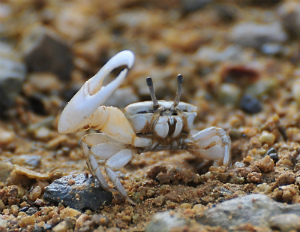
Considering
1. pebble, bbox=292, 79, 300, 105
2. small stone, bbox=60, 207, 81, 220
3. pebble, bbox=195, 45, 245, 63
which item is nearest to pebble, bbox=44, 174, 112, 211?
small stone, bbox=60, 207, 81, 220

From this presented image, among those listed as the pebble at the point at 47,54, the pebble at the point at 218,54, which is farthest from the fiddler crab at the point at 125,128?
the pebble at the point at 218,54

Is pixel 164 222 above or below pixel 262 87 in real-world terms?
below

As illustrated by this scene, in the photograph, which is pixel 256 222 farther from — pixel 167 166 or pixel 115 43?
pixel 115 43

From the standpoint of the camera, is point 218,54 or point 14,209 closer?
point 14,209

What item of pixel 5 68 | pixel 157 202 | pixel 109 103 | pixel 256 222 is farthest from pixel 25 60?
pixel 256 222

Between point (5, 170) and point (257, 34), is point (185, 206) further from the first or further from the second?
point (257, 34)

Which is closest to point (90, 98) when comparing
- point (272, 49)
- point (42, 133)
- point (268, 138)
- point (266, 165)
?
point (266, 165)
